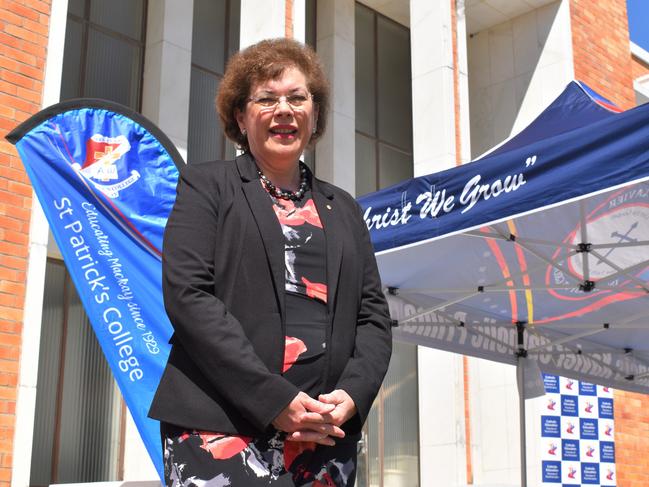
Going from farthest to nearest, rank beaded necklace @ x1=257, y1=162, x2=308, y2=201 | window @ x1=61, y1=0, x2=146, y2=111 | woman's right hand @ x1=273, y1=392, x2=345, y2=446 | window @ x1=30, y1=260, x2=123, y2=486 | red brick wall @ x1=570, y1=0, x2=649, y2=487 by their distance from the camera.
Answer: red brick wall @ x1=570, y1=0, x2=649, y2=487
window @ x1=61, y1=0, x2=146, y2=111
window @ x1=30, y1=260, x2=123, y2=486
beaded necklace @ x1=257, y1=162, x2=308, y2=201
woman's right hand @ x1=273, y1=392, x2=345, y2=446

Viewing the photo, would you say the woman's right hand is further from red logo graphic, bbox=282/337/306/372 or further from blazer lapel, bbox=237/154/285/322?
blazer lapel, bbox=237/154/285/322

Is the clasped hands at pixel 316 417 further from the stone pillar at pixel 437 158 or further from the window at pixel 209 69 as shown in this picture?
the stone pillar at pixel 437 158

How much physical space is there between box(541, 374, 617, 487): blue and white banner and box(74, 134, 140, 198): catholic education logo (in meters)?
7.80

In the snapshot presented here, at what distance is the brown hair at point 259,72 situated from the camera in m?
2.49

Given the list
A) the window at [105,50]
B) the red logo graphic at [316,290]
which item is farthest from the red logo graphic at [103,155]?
the window at [105,50]

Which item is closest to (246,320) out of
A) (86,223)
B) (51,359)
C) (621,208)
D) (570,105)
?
(86,223)

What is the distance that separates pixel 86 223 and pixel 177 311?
2998 millimetres

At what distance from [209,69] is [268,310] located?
947 centimetres

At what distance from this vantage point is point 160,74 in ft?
31.6

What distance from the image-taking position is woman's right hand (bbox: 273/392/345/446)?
2.03 meters

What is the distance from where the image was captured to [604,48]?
14.2m

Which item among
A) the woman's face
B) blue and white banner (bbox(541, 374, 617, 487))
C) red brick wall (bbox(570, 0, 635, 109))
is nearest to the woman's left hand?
the woman's face

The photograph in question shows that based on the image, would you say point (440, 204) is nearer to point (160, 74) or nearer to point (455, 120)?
point (160, 74)

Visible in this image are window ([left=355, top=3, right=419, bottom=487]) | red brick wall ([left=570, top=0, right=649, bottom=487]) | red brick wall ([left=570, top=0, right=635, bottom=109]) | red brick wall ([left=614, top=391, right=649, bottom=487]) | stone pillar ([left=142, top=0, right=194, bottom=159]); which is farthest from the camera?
red brick wall ([left=570, top=0, right=635, bottom=109])
